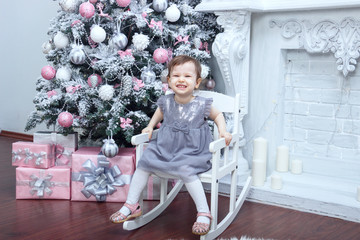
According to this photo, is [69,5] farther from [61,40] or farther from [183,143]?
[183,143]

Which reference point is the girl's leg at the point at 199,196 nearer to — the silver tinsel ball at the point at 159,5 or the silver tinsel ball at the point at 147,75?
the silver tinsel ball at the point at 147,75

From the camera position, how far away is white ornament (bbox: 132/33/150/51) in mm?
2557

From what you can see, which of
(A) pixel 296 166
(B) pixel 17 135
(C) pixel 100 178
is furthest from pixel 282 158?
(B) pixel 17 135

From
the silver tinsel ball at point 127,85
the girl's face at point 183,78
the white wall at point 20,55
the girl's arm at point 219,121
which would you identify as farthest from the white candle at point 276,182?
the white wall at point 20,55

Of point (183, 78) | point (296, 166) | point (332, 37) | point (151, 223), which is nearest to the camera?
point (183, 78)

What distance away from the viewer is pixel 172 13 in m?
2.70

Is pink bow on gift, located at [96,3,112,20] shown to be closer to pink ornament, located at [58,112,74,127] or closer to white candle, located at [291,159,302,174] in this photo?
pink ornament, located at [58,112,74,127]

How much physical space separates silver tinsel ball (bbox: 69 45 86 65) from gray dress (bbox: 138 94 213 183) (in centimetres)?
51

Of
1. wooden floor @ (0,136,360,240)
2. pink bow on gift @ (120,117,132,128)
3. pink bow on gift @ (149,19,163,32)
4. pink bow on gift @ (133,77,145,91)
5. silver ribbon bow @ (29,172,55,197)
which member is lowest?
wooden floor @ (0,136,360,240)

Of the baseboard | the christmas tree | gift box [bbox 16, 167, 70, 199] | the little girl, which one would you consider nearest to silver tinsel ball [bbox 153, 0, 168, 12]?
the christmas tree

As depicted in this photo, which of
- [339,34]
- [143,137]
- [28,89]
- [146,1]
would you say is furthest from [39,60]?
[339,34]

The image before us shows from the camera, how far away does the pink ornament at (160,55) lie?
2596 mm

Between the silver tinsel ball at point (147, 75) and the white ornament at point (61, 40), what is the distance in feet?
1.47

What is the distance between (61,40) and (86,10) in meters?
0.24
